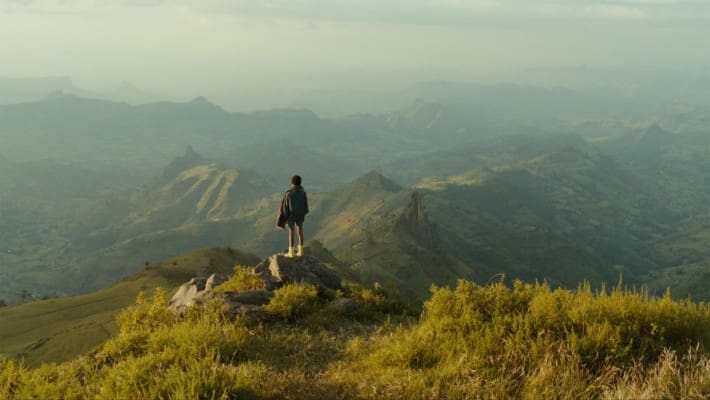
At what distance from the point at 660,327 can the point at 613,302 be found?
1053mm

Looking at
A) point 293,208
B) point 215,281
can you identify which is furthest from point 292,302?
point 215,281

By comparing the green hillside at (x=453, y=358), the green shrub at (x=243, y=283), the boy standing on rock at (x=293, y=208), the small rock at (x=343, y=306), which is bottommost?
the small rock at (x=343, y=306)

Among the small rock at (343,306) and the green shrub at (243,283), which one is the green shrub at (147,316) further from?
the small rock at (343,306)

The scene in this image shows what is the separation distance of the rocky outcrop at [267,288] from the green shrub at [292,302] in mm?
553

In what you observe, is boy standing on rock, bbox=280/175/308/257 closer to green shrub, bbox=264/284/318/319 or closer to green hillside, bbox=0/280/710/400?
green shrub, bbox=264/284/318/319

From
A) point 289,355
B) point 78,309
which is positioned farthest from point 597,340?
point 78,309

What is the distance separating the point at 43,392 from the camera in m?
9.01

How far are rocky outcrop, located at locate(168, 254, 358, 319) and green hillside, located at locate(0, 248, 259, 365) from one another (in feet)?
119

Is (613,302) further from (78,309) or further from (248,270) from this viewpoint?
(78,309)

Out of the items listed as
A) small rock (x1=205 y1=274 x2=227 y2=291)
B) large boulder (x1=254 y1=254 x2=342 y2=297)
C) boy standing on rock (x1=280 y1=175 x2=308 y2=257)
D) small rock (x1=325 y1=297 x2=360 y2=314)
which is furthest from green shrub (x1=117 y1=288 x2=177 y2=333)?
boy standing on rock (x1=280 y1=175 x2=308 y2=257)

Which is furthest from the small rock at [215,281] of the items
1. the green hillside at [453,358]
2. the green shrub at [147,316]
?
the green hillside at [453,358]

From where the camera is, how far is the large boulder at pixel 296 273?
19.8 m

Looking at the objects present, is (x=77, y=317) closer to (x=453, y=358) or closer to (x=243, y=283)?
(x=243, y=283)

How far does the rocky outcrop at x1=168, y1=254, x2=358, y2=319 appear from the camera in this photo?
16230 millimetres
